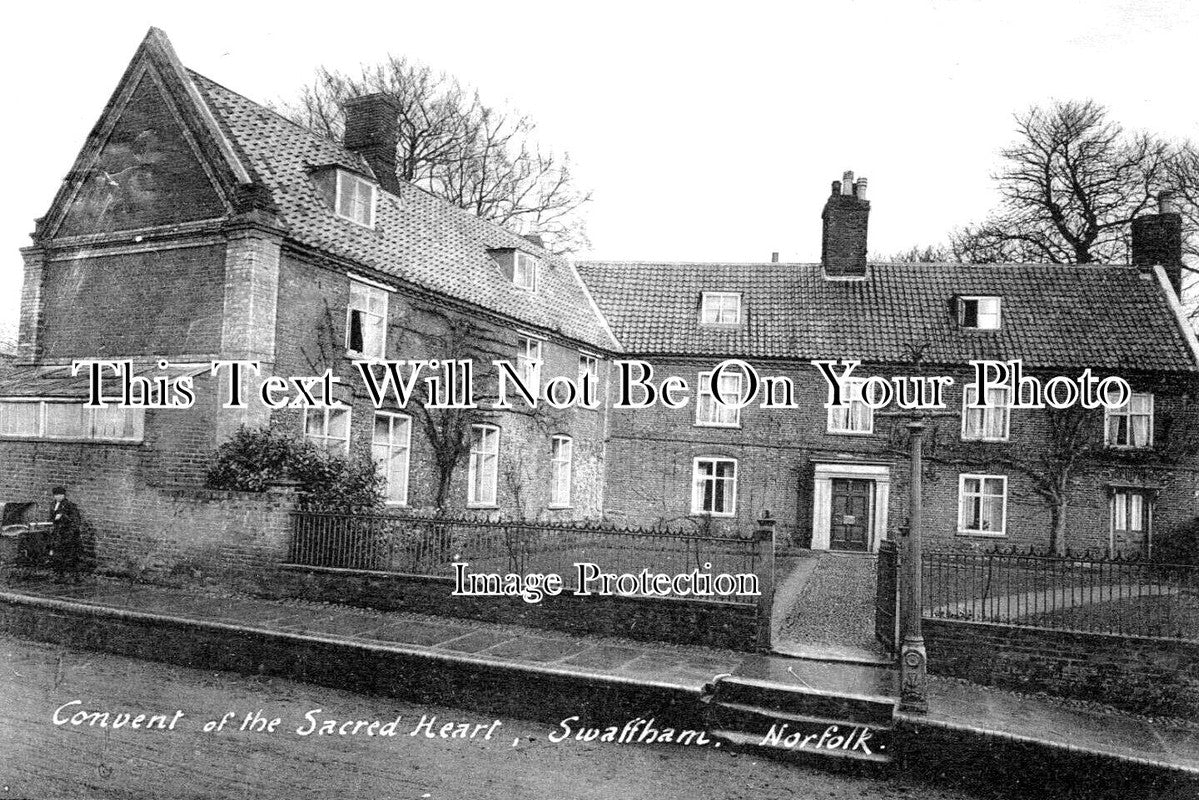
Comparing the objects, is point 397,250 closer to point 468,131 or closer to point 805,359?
point 805,359

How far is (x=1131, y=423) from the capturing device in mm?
23797

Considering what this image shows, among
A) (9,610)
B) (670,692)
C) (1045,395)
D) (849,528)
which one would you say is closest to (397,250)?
(9,610)

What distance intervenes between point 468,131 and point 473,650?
28.0m

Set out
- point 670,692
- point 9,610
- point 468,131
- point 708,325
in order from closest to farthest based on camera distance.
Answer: point 670,692, point 9,610, point 708,325, point 468,131

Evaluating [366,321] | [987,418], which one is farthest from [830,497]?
[366,321]

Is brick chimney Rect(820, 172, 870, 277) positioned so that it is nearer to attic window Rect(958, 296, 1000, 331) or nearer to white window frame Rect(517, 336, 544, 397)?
attic window Rect(958, 296, 1000, 331)

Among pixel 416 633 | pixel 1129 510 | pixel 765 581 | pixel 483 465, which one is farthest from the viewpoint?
pixel 1129 510

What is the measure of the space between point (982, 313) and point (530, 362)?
1435 centimetres

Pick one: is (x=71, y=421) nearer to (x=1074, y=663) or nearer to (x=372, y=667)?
(x=372, y=667)

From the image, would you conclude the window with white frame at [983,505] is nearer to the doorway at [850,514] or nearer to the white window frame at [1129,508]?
the doorway at [850,514]

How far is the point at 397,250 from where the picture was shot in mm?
18719

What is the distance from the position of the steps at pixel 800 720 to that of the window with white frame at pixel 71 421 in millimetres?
11134

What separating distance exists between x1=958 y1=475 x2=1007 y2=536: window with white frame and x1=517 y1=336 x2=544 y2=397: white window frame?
42.6 feet

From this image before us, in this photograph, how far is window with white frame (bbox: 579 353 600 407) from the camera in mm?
25281
